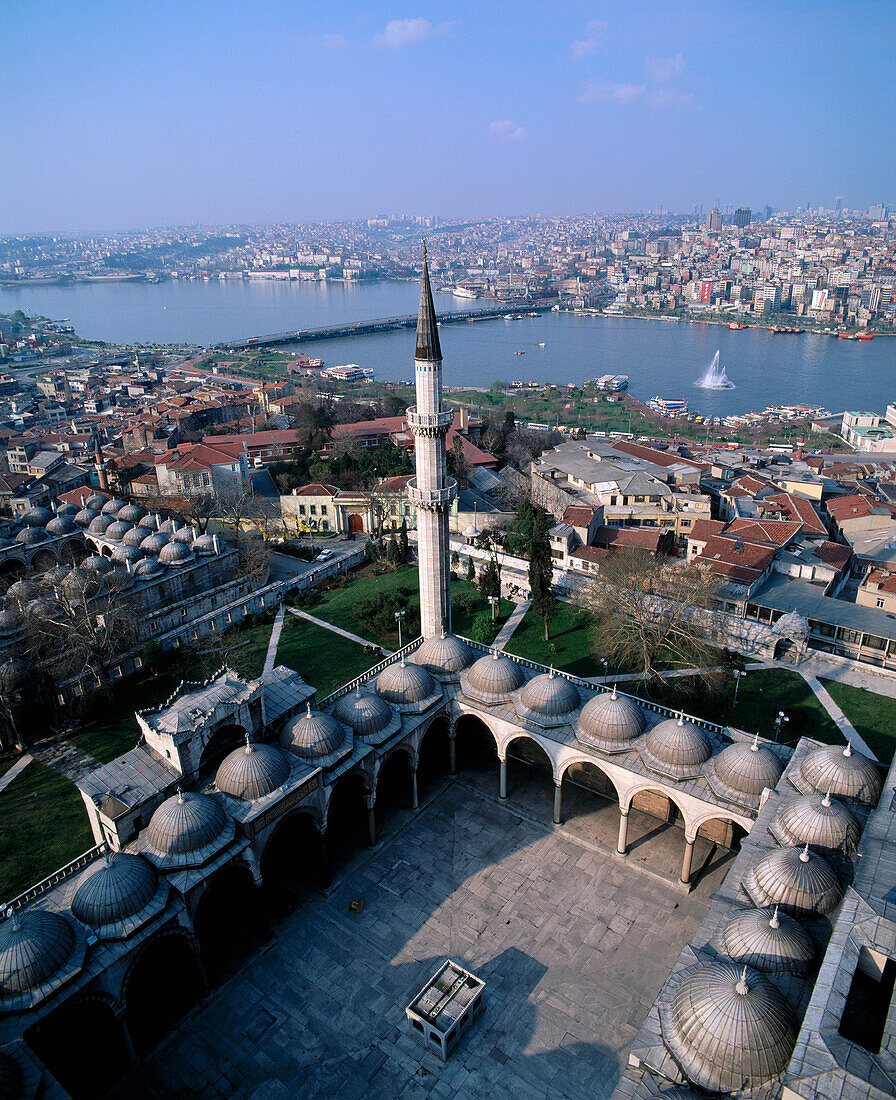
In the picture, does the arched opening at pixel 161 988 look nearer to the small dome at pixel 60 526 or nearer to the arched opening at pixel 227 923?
the arched opening at pixel 227 923

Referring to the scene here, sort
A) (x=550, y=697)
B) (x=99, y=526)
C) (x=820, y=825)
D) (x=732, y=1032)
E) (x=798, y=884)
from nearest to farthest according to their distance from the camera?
(x=732, y=1032)
(x=798, y=884)
(x=820, y=825)
(x=550, y=697)
(x=99, y=526)

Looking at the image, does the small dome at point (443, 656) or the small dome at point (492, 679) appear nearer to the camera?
the small dome at point (492, 679)

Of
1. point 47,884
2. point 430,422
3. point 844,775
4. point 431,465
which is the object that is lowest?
point 47,884

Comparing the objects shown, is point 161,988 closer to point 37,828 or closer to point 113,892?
point 113,892

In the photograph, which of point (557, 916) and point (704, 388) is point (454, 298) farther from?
point (557, 916)

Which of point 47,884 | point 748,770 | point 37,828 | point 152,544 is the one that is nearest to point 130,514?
point 152,544

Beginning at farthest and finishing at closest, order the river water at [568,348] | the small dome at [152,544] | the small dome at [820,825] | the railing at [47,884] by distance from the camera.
A: the river water at [568,348] < the small dome at [152,544] < the small dome at [820,825] < the railing at [47,884]

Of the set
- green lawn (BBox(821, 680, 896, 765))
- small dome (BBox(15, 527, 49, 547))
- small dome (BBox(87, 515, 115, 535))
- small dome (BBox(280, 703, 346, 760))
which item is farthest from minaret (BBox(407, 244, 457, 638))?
small dome (BBox(15, 527, 49, 547))

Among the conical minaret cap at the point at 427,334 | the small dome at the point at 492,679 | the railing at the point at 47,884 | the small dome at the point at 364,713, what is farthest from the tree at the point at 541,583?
the railing at the point at 47,884
